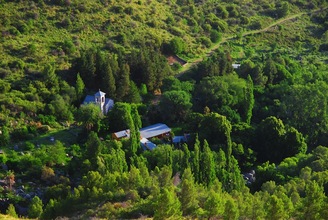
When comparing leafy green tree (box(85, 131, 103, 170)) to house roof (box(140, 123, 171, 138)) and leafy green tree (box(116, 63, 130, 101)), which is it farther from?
leafy green tree (box(116, 63, 130, 101))

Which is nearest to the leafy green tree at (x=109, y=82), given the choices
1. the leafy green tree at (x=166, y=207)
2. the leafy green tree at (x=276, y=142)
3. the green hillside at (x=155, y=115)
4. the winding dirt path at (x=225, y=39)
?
the green hillside at (x=155, y=115)

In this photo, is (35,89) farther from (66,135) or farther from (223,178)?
(223,178)

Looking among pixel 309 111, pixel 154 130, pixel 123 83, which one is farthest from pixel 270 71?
pixel 154 130

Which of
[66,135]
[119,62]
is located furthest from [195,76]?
[66,135]

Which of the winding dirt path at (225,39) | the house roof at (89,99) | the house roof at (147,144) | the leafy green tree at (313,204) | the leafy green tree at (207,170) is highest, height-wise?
the leafy green tree at (313,204)

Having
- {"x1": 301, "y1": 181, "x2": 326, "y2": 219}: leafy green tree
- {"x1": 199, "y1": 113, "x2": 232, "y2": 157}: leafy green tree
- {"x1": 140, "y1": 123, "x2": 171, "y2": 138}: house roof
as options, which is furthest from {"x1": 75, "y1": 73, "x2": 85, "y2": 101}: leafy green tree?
{"x1": 301, "y1": 181, "x2": 326, "y2": 219}: leafy green tree

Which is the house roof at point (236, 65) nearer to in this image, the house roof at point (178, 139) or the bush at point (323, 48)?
the house roof at point (178, 139)
